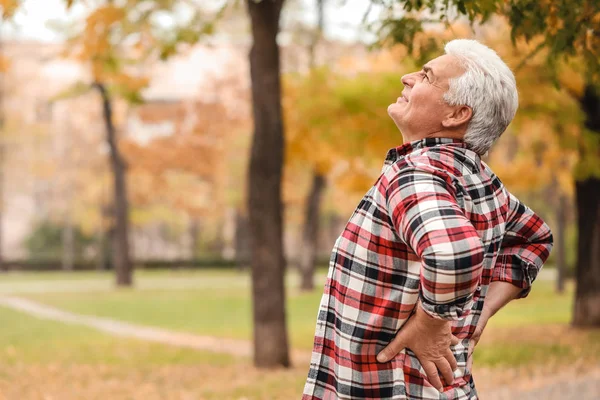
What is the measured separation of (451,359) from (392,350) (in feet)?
0.56

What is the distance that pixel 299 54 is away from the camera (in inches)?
902

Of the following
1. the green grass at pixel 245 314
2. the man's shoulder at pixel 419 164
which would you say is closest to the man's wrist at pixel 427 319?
the man's shoulder at pixel 419 164

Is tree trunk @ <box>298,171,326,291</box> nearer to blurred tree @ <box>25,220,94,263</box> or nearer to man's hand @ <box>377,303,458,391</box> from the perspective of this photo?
man's hand @ <box>377,303,458,391</box>

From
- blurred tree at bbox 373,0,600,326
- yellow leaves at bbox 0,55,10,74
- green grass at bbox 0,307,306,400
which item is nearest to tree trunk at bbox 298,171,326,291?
green grass at bbox 0,307,306,400

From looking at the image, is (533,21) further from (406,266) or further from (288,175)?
(288,175)

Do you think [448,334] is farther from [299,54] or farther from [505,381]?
[299,54]

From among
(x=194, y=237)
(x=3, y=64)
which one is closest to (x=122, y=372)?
(x=3, y=64)

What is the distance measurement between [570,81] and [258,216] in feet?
14.8

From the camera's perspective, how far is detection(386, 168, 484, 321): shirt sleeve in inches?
74.9

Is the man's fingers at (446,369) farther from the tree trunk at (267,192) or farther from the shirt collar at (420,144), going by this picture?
the tree trunk at (267,192)

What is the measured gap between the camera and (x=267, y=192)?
8703mm

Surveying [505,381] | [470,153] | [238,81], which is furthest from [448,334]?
[238,81]

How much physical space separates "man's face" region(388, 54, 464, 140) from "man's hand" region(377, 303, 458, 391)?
54 centimetres

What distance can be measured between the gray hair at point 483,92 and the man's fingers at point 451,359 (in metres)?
0.59
